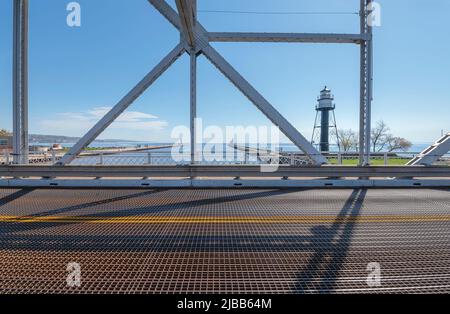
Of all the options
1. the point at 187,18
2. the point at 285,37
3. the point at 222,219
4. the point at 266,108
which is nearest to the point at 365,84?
the point at 285,37

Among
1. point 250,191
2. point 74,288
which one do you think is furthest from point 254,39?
point 74,288

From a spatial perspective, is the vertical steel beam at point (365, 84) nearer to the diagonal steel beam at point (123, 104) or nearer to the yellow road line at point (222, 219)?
the yellow road line at point (222, 219)

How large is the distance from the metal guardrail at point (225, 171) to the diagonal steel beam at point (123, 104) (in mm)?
848

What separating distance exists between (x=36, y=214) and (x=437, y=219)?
8888 mm

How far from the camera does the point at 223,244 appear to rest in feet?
13.1

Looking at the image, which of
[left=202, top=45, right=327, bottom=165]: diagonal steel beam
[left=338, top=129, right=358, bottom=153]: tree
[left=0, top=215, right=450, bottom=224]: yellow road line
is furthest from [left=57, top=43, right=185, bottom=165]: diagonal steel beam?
[left=338, top=129, right=358, bottom=153]: tree

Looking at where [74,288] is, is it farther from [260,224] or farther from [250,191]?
[250,191]

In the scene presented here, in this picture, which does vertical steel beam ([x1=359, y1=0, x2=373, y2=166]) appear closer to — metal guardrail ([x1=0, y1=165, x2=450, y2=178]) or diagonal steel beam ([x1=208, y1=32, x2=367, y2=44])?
diagonal steel beam ([x1=208, y1=32, x2=367, y2=44])

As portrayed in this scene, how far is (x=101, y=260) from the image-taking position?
3455mm

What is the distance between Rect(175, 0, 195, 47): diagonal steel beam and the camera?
22.2 ft

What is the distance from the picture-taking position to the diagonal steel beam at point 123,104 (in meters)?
9.00

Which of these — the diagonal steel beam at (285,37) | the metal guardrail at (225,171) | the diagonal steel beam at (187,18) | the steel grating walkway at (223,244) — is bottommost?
the steel grating walkway at (223,244)

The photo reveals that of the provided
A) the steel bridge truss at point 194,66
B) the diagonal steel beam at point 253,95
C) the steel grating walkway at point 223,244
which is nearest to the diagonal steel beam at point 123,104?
the steel bridge truss at point 194,66
